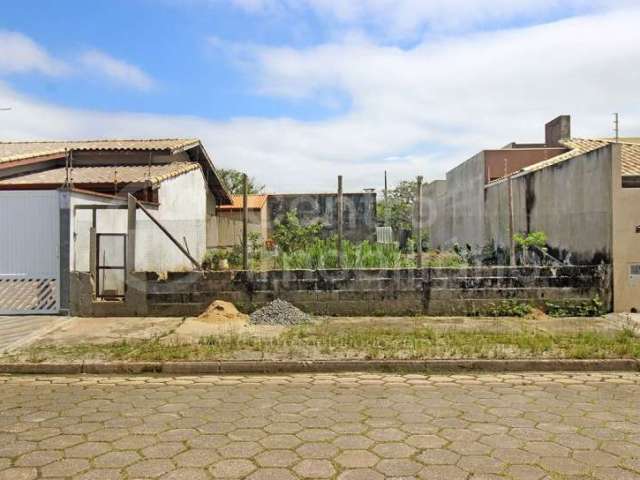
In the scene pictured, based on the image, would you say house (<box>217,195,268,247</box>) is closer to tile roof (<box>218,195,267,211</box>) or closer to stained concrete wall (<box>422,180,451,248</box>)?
tile roof (<box>218,195,267,211</box>)

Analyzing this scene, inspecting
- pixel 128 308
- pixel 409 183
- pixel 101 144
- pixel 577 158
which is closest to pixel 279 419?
pixel 128 308

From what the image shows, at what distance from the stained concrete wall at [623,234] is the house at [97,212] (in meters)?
7.61

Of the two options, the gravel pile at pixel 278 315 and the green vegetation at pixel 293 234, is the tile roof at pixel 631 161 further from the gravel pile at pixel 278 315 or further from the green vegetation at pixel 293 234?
the gravel pile at pixel 278 315

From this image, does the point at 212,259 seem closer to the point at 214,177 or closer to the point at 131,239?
the point at 131,239

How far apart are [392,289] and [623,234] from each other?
4.22 metres

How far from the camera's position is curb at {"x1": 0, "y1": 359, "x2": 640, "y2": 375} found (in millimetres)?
6551

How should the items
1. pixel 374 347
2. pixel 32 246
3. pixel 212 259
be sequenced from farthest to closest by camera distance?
pixel 212 259, pixel 32 246, pixel 374 347

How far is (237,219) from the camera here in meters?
26.6

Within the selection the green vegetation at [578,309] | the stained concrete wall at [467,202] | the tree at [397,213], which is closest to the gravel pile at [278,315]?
the green vegetation at [578,309]

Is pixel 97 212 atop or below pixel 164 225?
atop

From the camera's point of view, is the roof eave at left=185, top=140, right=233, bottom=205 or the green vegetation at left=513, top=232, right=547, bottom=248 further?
the roof eave at left=185, top=140, right=233, bottom=205

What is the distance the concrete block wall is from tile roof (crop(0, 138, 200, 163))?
10332 mm

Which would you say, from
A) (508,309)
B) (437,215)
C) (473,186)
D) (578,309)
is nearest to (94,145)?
(473,186)

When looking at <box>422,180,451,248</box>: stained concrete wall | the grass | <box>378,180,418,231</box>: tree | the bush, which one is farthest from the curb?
<box>378,180,418,231</box>: tree
